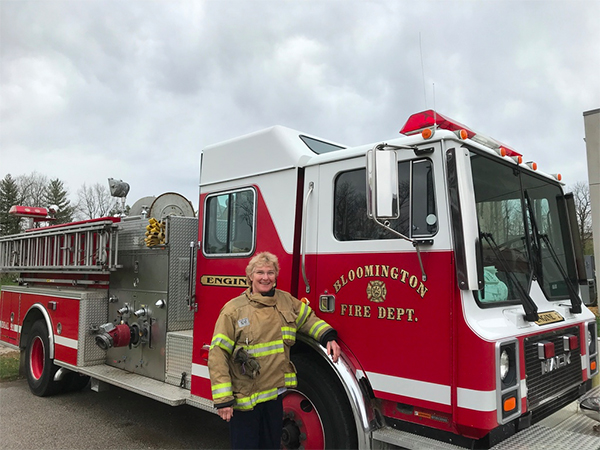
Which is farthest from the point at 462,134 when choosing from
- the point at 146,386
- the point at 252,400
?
the point at 146,386

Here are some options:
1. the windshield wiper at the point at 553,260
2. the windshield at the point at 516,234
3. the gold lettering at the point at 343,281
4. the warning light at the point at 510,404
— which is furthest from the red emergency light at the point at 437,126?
the warning light at the point at 510,404

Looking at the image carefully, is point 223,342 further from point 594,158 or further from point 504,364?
point 594,158

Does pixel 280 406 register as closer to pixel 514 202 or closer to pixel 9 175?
pixel 514 202

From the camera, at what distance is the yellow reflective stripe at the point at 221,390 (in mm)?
2746

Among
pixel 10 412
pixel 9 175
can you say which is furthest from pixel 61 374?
pixel 9 175

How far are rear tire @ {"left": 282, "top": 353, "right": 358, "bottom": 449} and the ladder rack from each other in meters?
2.73

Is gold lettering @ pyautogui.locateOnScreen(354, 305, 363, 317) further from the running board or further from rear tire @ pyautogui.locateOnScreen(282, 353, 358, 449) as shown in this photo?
the running board

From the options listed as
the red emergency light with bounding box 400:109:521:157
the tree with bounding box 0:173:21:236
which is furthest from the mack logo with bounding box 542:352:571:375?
the tree with bounding box 0:173:21:236

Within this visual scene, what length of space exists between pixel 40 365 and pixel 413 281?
584 cm

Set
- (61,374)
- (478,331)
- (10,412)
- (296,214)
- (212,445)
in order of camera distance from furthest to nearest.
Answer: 1. (61,374)
2. (10,412)
3. (212,445)
4. (296,214)
5. (478,331)

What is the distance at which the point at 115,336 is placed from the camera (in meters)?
5.05

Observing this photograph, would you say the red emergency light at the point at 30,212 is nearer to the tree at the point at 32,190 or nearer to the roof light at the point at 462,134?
the roof light at the point at 462,134

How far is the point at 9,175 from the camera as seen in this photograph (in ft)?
134

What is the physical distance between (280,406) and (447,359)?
3.60ft
